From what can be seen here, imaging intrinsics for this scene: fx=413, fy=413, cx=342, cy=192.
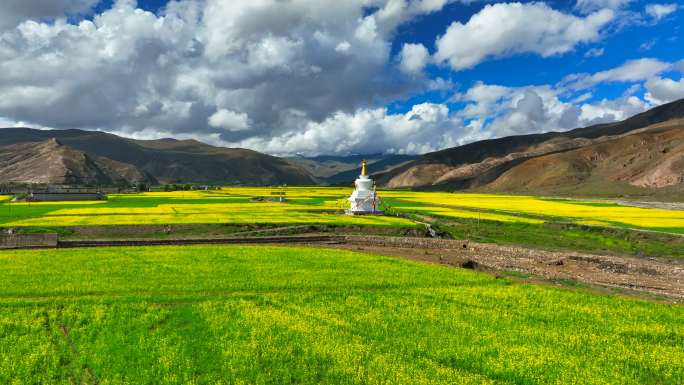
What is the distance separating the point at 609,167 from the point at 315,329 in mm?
190000

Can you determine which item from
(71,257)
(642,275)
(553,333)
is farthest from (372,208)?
(553,333)

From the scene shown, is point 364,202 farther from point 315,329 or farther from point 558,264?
point 315,329

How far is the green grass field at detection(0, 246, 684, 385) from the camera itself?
11.5 metres

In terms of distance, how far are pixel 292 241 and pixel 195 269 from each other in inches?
661

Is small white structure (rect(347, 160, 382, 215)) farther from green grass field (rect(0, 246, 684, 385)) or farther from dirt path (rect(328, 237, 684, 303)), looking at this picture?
green grass field (rect(0, 246, 684, 385))

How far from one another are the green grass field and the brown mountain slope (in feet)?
472

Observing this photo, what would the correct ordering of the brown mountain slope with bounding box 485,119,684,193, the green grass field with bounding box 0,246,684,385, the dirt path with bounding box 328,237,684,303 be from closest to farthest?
the green grass field with bounding box 0,246,684,385, the dirt path with bounding box 328,237,684,303, the brown mountain slope with bounding box 485,119,684,193

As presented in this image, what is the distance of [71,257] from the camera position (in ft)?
90.9

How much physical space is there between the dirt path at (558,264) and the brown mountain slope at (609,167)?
12302 cm

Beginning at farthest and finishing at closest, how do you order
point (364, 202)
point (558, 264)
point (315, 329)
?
point (364, 202) < point (558, 264) < point (315, 329)

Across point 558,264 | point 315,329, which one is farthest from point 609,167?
point 315,329

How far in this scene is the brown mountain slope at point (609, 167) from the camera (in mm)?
138625

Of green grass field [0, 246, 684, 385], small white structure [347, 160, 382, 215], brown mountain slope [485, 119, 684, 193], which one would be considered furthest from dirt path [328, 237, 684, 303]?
brown mountain slope [485, 119, 684, 193]

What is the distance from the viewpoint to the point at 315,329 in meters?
14.7
